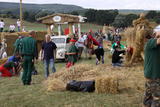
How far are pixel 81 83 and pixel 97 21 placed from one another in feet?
136

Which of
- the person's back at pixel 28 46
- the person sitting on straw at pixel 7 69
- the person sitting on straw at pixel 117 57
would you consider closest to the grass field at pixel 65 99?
the person's back at pixel 28 46

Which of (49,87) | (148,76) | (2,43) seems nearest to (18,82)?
(49,87)

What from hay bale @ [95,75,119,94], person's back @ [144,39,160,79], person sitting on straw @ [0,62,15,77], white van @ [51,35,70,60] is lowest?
white van @ [51,35,70,60]

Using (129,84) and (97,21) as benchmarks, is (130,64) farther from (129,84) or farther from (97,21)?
(97,21)

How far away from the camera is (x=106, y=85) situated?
9.21 m

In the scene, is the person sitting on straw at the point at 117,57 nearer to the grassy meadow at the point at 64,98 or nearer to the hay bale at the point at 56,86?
the hay bale at the point at 56,86

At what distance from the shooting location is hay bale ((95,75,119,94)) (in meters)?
9.16

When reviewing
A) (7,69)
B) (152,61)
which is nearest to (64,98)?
(152,61)

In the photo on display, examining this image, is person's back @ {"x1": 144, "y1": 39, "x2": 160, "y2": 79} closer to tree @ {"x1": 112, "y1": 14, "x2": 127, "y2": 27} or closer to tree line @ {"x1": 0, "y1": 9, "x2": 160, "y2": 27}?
tree @ {"x1": 112, "y1": 14, "x2": 127, "y2": 27}

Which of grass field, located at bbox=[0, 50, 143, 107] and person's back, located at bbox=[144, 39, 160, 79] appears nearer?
person's back, located at bbox=[144, 39, 160, 79]

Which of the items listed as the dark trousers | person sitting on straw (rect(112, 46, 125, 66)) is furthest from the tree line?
the dark trousers

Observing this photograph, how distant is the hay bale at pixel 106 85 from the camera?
361 inches

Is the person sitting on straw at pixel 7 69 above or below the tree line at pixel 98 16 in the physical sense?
above

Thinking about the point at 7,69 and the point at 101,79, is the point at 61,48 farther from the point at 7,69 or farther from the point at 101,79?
the point at 101,79
